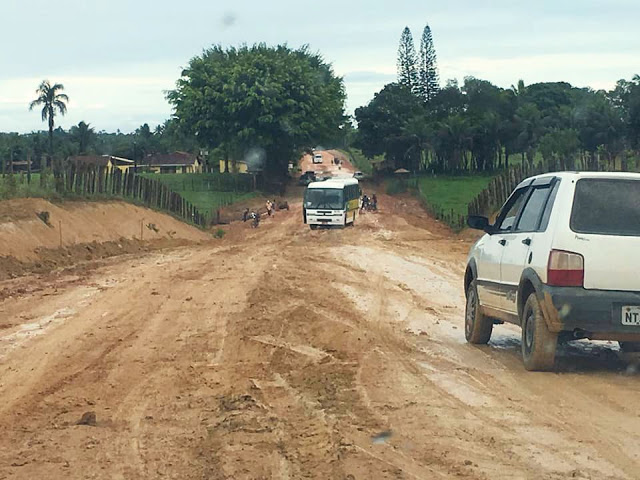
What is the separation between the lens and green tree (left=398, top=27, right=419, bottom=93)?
111688mm

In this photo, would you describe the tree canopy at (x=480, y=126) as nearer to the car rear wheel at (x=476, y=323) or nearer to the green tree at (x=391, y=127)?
the green tree at (x=391, y=127)

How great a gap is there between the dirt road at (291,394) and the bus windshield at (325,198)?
29270mm

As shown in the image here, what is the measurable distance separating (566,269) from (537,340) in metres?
0.79

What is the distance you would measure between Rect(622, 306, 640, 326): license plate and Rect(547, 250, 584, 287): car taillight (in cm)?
46

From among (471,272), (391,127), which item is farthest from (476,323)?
(391,127)

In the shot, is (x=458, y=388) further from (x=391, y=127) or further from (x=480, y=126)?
(x=391, y=127)

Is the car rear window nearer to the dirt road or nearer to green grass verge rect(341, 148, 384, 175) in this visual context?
the dirt road

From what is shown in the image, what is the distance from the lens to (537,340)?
30.9 ft

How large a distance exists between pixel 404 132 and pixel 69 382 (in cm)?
8338

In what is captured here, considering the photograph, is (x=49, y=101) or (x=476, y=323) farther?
(x=49, y=101)

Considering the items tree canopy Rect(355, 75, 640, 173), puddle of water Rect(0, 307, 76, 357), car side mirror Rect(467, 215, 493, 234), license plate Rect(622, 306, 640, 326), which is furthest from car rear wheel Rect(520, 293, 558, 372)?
tree canopy Rect(355, 75, 640, 173)

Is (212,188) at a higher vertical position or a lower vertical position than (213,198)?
higher

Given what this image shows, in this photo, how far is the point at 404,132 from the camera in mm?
91188

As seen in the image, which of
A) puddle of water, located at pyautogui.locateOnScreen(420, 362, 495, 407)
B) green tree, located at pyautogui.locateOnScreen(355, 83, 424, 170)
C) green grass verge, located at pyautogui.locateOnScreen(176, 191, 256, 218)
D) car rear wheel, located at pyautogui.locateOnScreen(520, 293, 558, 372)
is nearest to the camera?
puddle of water, located at pyautogui.locateOnScreen(420, 362, 495, 407)
